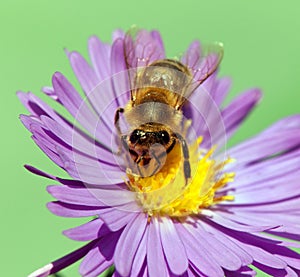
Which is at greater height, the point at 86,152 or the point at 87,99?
the point at 87,99

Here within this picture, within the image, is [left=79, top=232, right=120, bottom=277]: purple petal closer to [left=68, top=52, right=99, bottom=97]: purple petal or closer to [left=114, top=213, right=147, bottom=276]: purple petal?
[left=114, top=213, right=147, bottom=276]: purple petal

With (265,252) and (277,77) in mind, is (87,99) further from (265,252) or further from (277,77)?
(277,77)

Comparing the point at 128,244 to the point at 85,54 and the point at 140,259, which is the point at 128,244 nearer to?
the point at 140,259

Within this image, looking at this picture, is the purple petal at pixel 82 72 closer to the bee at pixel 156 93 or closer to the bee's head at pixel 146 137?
the bee at pixel 156 93

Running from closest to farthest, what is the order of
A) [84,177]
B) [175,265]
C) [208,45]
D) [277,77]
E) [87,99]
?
[175,265], [84,177], [87,99], [208,45], [277,77]

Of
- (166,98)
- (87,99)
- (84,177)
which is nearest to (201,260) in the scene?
(84,177)

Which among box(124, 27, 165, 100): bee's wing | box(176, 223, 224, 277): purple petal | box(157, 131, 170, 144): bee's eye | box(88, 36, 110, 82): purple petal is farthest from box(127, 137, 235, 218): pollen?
box(88, 36, 110, 82): purple petal

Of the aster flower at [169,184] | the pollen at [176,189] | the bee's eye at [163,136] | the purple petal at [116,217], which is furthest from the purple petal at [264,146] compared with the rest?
the purple petal at [116,217]
